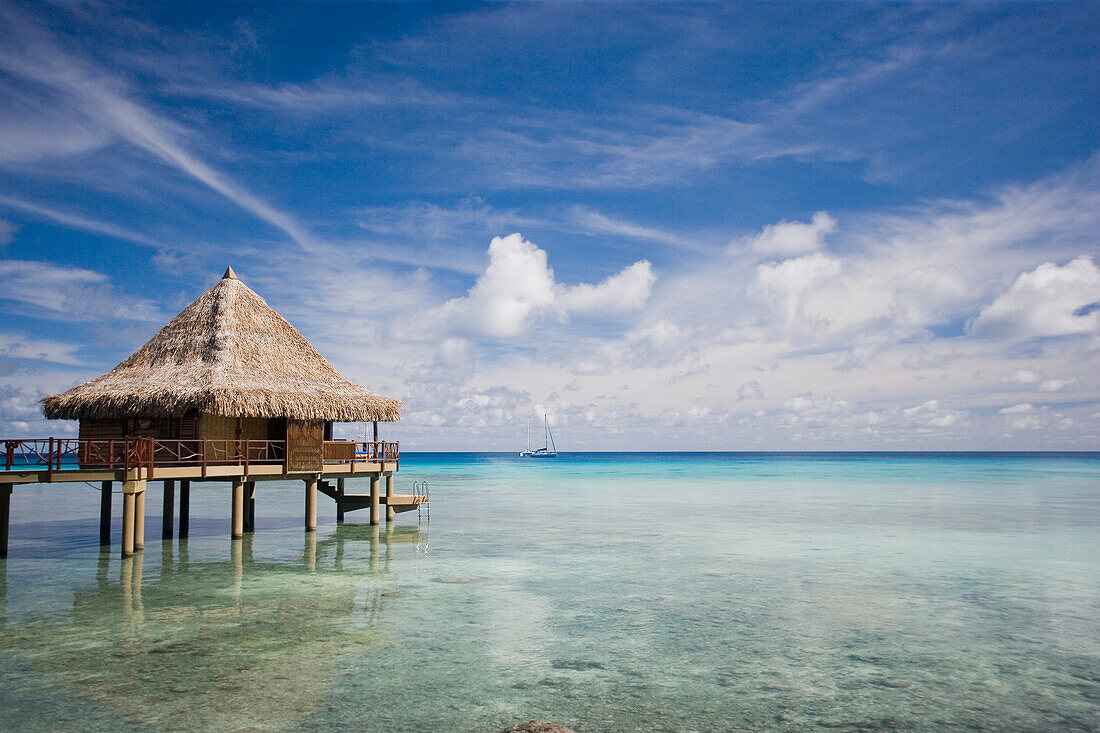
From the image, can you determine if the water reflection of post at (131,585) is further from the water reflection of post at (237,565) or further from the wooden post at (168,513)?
the wooden post at (168,513)

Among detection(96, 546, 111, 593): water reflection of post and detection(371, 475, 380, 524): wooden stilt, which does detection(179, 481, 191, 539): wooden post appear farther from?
detection(371, 475, 380, 524): wooden stilt

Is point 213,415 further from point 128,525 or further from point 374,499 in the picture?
point 374,499

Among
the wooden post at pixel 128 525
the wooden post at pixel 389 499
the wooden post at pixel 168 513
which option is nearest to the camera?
the wooden post at pixel 128 525

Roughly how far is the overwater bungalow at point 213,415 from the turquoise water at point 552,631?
2.24 meters

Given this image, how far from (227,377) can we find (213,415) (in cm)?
113

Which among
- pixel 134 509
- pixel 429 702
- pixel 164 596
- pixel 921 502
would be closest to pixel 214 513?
pixel 134 509

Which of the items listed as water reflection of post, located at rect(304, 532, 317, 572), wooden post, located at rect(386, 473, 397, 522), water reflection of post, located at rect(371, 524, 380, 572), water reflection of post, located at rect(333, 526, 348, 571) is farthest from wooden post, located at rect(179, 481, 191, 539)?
wooden post, located at rect(386, 473, 397, 522)

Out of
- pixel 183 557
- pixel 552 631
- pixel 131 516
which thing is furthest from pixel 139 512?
pixel 552 631

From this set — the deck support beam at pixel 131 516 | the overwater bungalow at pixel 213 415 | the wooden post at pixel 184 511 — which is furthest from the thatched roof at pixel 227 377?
the wooden post at pixel 184 511

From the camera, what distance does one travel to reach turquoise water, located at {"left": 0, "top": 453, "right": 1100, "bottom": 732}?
940 centimetres

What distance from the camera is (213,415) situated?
21516 mm

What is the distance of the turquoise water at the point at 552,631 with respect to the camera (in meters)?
9.40

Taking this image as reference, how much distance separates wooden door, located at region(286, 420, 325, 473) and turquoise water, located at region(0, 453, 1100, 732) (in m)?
2.48

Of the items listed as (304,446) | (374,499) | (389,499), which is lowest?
(389,499)
